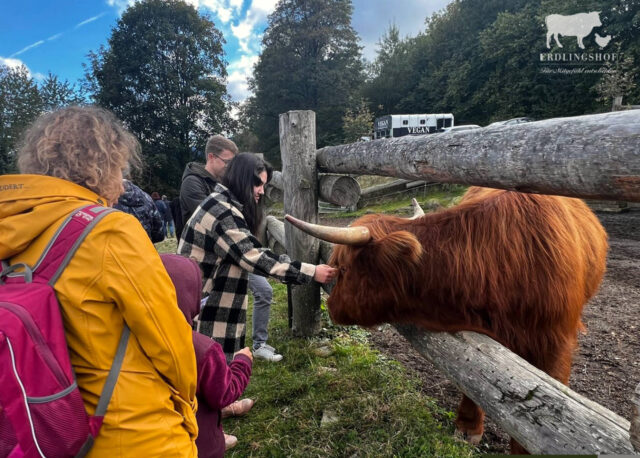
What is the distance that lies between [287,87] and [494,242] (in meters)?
36.0

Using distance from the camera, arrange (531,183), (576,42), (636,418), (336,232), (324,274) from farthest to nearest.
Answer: (576,42) < (324,274) < (336,232) < (531,183) < (636,418)

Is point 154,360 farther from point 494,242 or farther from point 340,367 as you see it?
point 340,367

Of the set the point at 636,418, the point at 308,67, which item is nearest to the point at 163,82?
the point at 308,67

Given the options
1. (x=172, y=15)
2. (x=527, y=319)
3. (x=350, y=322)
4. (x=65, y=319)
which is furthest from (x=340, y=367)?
(x=172, y=15)

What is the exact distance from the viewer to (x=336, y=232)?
2.10 m

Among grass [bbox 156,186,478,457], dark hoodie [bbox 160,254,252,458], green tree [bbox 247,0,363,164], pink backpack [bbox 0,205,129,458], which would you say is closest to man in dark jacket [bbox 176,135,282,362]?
grass [bbox 156,186,478,457]

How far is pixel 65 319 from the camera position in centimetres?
104

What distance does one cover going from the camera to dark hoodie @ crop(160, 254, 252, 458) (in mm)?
1434

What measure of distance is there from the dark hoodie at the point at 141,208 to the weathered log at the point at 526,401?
2.64 meters

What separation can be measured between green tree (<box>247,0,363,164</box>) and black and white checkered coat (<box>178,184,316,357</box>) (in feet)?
105

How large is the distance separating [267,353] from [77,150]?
9.43ft

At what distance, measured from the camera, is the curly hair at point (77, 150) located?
1.24 meters

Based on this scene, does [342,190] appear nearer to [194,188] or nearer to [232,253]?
[232,253]

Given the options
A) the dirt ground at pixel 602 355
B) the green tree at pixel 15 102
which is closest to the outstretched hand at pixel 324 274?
the dirt ground at pixel 602 355
